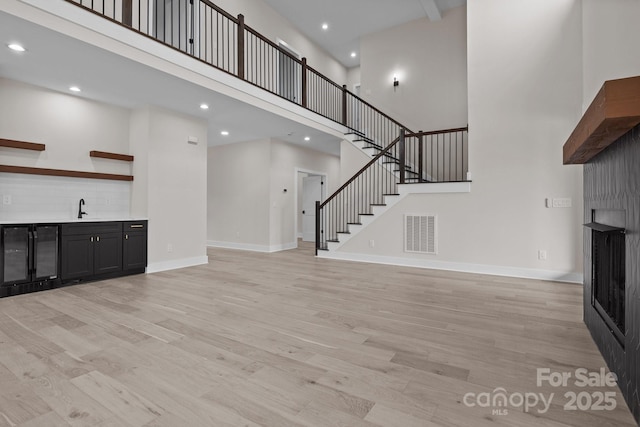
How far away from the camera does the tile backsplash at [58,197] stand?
4.20 meters

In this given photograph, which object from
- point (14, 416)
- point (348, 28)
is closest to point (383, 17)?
point (348, 28)

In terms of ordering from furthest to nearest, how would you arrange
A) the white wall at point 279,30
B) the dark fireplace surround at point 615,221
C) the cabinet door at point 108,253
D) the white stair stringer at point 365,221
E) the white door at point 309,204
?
the white door at point 309,204, the white wall at point 279,30, the white stair stringer at point 365,221, the cabinet door at point 108,253, the dark fireplace surround at point 615,221

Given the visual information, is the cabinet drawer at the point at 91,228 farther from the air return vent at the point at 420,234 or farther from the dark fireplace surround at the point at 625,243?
the dark fireplace surround at the point at 625,243

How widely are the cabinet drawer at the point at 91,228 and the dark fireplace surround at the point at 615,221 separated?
548 cm

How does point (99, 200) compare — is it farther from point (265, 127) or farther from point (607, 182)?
point (607, 182)

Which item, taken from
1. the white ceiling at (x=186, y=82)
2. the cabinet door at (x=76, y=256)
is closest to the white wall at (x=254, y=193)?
the white ceiling at (x=186, y=82)

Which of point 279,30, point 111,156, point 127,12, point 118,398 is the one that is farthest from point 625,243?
point 279,30

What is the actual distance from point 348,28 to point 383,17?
39.0 inches

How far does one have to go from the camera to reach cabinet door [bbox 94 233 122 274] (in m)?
4.52

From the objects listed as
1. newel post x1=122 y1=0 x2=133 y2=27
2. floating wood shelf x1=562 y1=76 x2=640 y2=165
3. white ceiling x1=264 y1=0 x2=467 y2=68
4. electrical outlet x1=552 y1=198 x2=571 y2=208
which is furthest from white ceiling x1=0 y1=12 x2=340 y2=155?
electrical outlet x1=552 y1=198 x2=571 y2=208

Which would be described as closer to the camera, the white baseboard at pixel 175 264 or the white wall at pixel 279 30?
the white baseboard at pixel 175 264

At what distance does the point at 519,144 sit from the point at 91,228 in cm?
655

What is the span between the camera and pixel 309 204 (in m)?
10.1

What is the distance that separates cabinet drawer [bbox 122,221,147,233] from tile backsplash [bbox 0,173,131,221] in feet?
1.88
